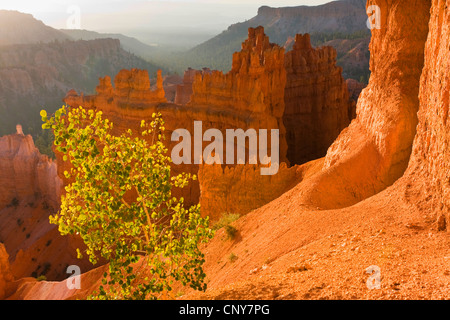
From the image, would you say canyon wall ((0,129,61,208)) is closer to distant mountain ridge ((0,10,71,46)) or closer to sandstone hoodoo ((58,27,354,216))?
sandstone hoodoo ((58,27,354,216))

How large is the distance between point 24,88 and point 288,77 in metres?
70.0

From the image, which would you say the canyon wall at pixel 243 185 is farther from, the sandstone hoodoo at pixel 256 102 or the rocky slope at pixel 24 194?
the rocky slope at pixel 24 194

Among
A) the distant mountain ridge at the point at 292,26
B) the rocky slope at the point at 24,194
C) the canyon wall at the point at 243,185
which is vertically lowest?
the rocky slope at the point at 24,194

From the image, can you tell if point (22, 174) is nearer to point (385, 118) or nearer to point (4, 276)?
point (4, 276)

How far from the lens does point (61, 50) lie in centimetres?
10388

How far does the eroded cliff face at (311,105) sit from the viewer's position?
29812 mm

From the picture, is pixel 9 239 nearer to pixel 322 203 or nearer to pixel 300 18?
pixel 322 203

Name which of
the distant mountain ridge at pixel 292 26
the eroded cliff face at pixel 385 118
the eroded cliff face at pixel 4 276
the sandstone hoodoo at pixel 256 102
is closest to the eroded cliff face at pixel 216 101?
the sandstone hoodoo at pixel 256 102

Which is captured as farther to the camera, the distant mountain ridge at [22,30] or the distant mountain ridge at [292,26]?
the distant mountain ridge at [22,30]

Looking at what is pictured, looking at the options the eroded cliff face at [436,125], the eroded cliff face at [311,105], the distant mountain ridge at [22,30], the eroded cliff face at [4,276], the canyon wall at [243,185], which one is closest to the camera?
the eroded cliff face at [436,125]

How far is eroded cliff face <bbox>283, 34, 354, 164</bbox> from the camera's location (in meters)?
29.8

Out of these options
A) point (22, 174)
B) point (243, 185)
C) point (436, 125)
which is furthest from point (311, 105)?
point (22, 174)

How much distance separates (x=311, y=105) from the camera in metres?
30.8

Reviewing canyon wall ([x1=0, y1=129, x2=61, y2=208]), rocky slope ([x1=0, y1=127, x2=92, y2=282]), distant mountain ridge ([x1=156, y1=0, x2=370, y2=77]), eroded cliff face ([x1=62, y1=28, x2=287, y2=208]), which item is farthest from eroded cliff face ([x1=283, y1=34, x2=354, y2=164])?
distant mountain ridge ([x1=156, y1=0, x2=370, y2=77])
